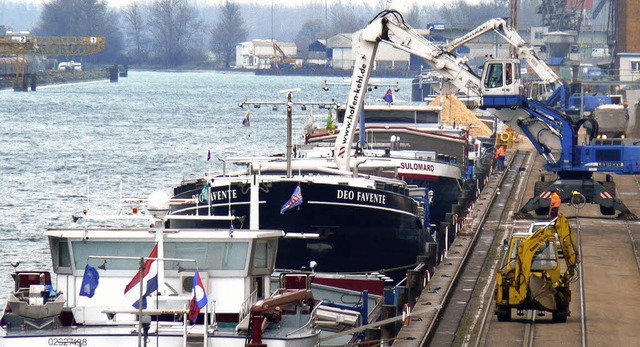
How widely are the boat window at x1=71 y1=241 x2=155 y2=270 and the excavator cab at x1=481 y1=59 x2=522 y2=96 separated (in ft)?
91.2

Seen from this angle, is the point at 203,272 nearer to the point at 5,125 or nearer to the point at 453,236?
the point at 453,236

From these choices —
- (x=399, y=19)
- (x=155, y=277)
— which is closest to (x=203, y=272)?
(x=155, y=277)

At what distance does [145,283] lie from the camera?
22484 millimetres

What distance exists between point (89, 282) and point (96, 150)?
78317 millimetres

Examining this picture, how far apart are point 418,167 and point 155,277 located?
2951cm

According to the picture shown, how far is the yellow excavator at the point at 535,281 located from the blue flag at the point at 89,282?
10.9 metres

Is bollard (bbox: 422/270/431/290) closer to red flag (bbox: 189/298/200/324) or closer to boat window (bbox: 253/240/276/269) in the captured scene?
boat window (bbox: 253/240/276/269)

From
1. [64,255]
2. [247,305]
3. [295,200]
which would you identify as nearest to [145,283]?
[247,305]

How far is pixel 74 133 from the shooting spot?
387 feet

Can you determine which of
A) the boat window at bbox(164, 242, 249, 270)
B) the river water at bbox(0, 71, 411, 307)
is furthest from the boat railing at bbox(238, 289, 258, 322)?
the river water at bbox(0, 71, 411, 307)

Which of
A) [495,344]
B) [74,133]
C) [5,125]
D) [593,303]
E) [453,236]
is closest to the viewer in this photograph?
[495,344]

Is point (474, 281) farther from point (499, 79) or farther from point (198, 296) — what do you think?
point (198, 296)

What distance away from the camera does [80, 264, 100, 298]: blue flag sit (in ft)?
72.6

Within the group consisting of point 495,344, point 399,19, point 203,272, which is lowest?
point 495,344
